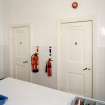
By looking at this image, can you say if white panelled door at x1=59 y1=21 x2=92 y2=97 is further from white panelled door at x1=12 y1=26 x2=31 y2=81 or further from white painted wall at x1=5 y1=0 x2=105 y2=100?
white panelled door at x1=12 y1=26 x2=31 y2=81

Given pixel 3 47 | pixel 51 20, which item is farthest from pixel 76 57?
pixel 3 47

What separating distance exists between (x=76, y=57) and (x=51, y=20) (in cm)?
117

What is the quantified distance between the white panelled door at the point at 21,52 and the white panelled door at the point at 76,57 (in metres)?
1.16

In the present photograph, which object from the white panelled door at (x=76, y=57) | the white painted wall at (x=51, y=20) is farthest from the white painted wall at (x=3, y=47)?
the white panelled door at (x=76, y=57)

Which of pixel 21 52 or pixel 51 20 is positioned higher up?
pixel 51 20

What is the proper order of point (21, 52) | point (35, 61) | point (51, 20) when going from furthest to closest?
point (21, 52) < point (35, 61) < point (51, 20)

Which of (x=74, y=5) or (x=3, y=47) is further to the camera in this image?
(x=3, y=47)

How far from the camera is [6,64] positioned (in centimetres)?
462

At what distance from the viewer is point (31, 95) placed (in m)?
1.65

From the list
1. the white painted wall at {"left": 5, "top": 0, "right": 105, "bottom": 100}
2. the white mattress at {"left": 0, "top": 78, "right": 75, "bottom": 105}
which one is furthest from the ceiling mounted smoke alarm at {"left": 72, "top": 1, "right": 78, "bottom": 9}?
the white mattress at {"left": 0, "top": 78, "right": 75, "bottom": 105}

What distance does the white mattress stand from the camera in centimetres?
147

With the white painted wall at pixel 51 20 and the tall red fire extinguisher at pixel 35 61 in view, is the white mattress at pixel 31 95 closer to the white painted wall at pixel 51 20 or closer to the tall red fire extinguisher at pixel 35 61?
the white painted wall at pixel 51 20

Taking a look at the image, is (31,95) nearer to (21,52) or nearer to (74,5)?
(74,5)

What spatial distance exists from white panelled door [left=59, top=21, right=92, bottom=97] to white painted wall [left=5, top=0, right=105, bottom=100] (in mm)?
178
